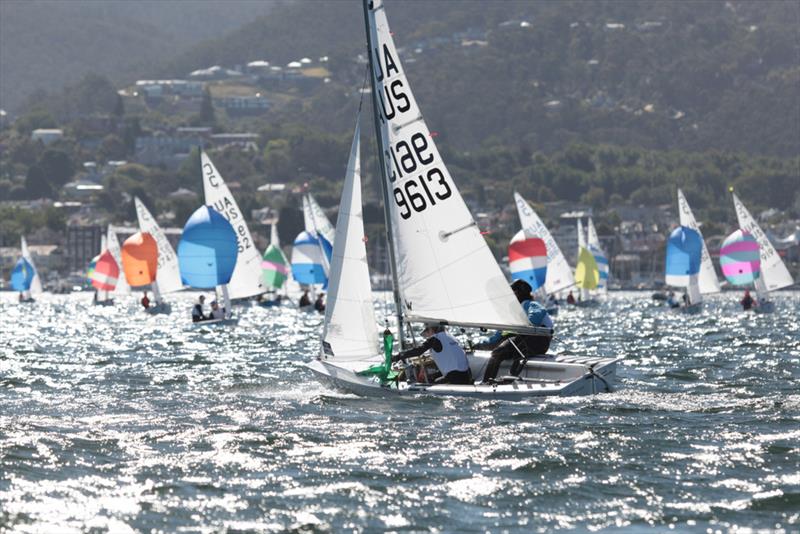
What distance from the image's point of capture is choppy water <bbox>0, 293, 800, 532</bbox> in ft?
45.8

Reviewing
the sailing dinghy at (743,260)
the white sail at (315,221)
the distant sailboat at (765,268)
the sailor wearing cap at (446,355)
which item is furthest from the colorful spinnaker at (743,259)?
the sailor wearing cap at (446,355)

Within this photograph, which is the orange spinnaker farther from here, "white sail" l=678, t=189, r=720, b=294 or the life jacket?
the life jacket

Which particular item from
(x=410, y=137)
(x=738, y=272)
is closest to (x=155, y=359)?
(x=410, y=137)

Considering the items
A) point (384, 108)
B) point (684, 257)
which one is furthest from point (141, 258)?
point (384, 108)

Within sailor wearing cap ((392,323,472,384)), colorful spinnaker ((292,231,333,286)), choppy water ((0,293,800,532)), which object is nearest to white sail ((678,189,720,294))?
colorful spinnaker ((292,231,333,286))

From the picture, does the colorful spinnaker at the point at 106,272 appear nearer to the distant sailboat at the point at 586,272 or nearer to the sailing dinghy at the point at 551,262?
the distant sailboat at the point at 586,272

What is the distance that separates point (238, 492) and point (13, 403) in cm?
846

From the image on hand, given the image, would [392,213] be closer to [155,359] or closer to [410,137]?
[410,137]

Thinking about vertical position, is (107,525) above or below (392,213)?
below

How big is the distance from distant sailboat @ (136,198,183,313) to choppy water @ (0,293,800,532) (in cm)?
4109

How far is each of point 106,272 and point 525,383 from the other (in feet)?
225

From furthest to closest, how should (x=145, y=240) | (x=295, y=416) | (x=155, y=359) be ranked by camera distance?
1. (x=145, y=240)
2. (x=155, y=359)
3. (x=295, y=416)

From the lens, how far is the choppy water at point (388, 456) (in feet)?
45.8

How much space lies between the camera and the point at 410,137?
75.4 feet
